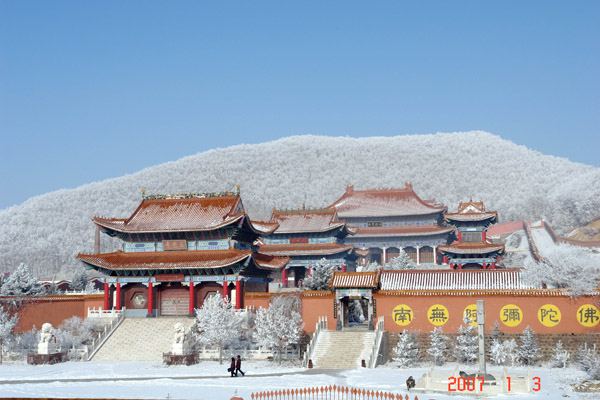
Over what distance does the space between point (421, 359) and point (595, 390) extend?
13229mm

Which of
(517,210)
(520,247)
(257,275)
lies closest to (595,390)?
(257,275)

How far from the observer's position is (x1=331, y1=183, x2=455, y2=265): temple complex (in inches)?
3155

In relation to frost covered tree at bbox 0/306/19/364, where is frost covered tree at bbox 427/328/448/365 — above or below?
below

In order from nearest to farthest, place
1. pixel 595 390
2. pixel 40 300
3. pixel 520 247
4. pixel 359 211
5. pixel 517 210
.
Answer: pixel 595 390
pixel 40 300
pixel 359 211
pixel 520 247
pixel 517 210

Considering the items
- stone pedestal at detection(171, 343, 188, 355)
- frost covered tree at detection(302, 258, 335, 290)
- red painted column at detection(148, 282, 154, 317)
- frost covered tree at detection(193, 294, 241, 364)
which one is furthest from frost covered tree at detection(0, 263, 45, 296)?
frost covered tree at detection(302, 258, 335, 290)

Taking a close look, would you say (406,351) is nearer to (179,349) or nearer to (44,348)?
(179,349)

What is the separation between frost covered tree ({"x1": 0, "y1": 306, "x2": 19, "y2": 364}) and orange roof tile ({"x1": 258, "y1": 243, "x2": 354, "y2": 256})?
94.3 ft

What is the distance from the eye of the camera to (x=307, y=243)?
72.7 meters

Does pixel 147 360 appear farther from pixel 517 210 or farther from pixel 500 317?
pixel 517 210

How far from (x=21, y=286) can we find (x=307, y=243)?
27455mm

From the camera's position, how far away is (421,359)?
40.9 metres

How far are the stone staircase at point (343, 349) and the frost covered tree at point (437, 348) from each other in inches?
131
